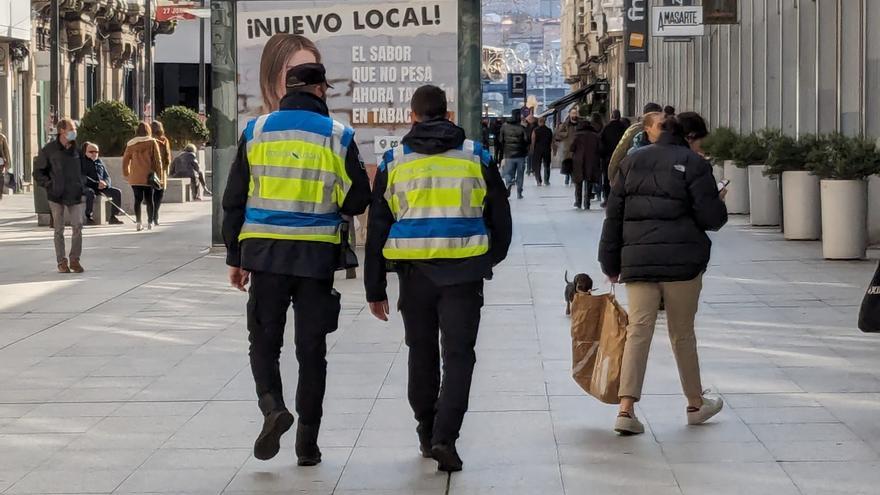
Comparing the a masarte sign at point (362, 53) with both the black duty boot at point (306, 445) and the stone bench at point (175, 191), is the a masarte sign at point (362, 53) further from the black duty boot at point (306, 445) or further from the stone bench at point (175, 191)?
the stone bench at point (175, 191)

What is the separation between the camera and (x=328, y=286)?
799cm

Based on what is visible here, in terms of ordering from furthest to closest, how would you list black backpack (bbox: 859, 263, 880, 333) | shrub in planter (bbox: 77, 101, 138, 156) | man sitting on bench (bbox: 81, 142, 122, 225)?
1. shrub in planter (bbox: 77, 101, 138, 156)
2. man sitting on bench (bbox: 81, 142, 122, 225)
3. black backpack (bbox: 859, 263, 880, 333)

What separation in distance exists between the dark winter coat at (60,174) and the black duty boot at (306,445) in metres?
11.2

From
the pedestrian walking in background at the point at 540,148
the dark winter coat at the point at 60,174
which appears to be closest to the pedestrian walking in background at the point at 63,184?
the dark winter coat at the point at 60,174

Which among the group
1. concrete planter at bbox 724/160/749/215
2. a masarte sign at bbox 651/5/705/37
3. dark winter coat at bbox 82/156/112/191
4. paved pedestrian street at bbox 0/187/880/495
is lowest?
paved pedestrian street at bbox 0/187/880/495

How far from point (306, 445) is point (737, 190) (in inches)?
839

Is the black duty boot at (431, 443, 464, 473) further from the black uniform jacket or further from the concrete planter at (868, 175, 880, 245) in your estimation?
the concrete planter at (868, 175, 880, 245)

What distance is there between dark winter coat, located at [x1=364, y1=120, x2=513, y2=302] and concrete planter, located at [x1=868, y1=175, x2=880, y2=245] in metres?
13.7

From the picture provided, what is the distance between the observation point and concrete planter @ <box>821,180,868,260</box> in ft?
61.4

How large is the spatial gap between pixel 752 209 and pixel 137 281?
10213mm

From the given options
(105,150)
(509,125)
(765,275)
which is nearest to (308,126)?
(765,275)

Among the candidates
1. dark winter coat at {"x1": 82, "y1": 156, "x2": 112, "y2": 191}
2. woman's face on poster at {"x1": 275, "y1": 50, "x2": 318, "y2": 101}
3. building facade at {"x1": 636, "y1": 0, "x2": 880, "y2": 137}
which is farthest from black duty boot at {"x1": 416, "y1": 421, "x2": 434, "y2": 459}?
dark winter coat at {"x1": 82, "y1": 156, "x2": 112, "y2": 191}

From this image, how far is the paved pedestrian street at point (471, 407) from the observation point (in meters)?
7.75

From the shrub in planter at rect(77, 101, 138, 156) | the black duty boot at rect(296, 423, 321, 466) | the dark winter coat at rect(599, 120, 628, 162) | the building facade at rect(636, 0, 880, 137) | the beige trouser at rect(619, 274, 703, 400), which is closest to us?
the black duty boot at rect(296, 423, 321, 466)
